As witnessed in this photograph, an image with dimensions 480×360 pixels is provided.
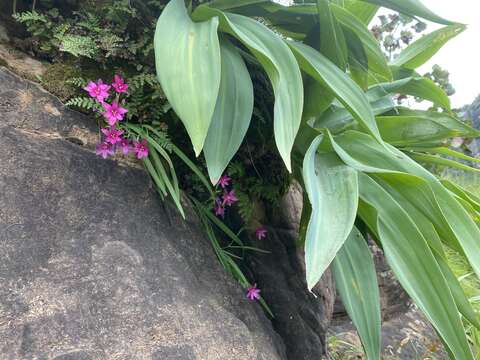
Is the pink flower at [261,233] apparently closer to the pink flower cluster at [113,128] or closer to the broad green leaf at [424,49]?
the pink flower cluster at [113,128]

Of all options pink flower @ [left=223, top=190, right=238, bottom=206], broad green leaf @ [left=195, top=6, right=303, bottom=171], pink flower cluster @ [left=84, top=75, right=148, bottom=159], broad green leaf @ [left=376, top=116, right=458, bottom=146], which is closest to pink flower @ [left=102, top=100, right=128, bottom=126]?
A: pink flower cluster @ [left=84, top=75, right=148, bottom=159]

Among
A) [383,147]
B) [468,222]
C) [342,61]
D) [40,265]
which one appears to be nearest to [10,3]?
[40,265]

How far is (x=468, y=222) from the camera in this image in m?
0.90

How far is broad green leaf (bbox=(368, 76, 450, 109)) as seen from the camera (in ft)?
3.86

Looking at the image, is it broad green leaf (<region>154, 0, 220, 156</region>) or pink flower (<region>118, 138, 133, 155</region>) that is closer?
broad green leaf (<region>154, 0, 220, 156</region>)

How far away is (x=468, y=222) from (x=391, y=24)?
5.95 ft

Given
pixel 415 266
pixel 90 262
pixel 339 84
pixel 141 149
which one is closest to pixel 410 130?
pixel 339 84

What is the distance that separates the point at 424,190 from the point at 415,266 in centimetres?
15

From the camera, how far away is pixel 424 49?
1.37m

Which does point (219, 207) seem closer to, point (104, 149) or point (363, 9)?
point (104, 149)

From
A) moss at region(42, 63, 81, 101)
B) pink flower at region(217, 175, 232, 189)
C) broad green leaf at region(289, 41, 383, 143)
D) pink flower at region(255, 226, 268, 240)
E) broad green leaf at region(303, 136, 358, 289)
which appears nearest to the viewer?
broad green leaf at region(303, 136, 358, 289)

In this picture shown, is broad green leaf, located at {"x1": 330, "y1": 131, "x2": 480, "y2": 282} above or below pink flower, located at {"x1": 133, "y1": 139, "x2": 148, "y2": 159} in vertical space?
above

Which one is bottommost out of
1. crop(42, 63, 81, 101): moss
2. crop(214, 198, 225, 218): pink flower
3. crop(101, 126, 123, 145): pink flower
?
crop(214, 198, 225, 218): pink flower

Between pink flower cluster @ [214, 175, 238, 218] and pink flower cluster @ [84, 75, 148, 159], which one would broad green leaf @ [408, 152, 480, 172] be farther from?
pink flower cluster @ [84, 75, 148, 159]
